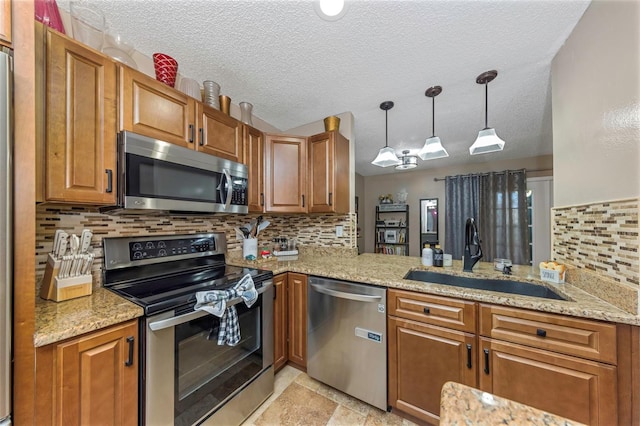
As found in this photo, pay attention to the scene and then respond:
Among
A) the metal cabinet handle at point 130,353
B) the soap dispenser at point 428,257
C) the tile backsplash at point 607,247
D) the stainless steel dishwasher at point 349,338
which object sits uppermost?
the tile backsplash at point 607,247

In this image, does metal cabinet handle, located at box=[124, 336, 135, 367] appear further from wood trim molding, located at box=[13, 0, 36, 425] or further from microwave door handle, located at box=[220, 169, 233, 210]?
microwave door handle, located at box=[220, 169, 233, 210]

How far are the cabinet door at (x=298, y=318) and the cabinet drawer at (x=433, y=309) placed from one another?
674mm

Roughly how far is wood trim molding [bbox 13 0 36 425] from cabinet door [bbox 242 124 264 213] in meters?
1.21

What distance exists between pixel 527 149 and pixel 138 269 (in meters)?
5.00

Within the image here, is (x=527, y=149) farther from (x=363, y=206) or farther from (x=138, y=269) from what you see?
(x=138, y=269)

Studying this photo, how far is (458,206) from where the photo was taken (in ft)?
14.6

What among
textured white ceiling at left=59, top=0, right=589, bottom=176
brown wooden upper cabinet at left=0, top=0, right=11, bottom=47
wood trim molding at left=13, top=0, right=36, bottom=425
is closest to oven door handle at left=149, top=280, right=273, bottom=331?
wood trim molding at left=13, top=0, right=36, bottom=425

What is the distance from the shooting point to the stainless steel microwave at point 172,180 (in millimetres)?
1204

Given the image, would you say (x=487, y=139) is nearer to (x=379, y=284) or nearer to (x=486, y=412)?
A: (x=379, y=284)

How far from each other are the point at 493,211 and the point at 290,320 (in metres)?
4.12

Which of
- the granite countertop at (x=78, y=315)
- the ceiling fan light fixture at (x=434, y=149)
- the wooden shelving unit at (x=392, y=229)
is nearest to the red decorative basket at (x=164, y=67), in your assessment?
the granite countertop at (x=78, y=315)

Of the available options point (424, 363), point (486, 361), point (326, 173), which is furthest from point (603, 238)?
point (326, 173)

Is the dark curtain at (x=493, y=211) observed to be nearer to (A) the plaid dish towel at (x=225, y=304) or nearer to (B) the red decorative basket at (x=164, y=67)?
(A) the plaid dish towel at (x=225, y=304)

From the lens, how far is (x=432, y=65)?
64.8 inches
